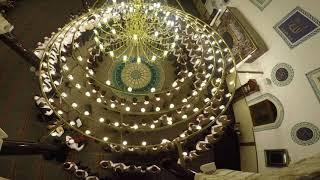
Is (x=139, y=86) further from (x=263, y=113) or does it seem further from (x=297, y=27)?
(x=297, y=27)

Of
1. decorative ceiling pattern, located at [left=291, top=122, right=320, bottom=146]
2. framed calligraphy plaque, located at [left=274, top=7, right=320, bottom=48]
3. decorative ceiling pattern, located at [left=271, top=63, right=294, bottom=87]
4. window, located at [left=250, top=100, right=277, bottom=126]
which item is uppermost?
framed calligraphy plaque, located at [left=274, top=7, right=320, bottom=48]

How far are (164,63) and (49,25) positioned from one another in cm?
374

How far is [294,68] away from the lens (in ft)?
24.8

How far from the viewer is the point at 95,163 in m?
8.52

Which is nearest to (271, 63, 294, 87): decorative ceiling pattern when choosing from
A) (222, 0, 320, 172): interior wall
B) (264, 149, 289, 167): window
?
(222, 0, 320, 172): interior wall

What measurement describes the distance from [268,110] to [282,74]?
101 cm

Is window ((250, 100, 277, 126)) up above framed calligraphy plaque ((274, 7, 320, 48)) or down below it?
below

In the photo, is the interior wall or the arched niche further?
the arched niche

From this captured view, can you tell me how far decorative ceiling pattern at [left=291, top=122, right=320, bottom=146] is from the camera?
6.98 meters

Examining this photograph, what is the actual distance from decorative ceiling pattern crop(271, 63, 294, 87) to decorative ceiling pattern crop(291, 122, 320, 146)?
109cm

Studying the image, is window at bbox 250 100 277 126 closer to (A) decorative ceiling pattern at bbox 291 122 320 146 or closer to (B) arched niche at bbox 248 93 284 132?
(B) arched niche at bbox 248 93 284 132

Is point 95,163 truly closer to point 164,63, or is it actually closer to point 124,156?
point 124,156

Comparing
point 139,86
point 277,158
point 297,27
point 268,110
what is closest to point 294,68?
point 297,27

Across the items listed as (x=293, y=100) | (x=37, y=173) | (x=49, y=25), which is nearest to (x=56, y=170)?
(x=37, y=173)
